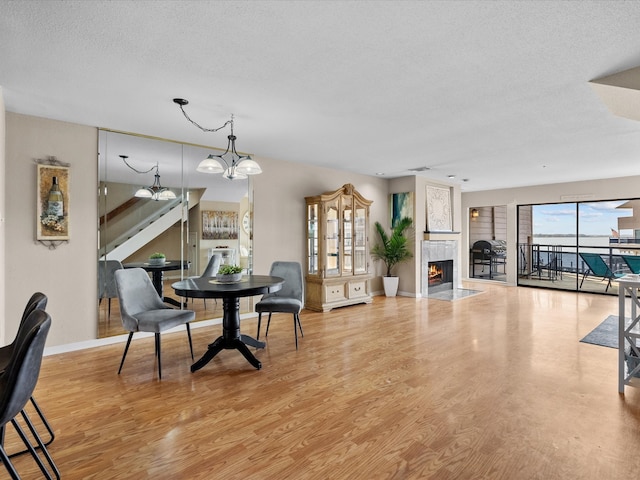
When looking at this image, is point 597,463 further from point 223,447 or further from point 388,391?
point 223,447

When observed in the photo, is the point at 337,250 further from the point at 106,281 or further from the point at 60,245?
the point at 60,245

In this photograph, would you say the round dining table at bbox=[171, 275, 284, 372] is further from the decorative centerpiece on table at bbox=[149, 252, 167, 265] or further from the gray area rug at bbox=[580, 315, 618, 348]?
the gray area rug at bbox=[580, 315, 618, 348]

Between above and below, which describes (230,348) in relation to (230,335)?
below

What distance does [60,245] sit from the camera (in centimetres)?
369

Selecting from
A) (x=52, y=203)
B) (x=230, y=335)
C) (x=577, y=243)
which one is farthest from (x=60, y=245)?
(x=577, y=243)

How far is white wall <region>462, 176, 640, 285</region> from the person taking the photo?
7.06 meters

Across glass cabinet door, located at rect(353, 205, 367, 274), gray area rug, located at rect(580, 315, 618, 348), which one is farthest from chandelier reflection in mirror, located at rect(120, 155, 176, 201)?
Answer: gray area rug, located at rect(580, 315, 618, 348)

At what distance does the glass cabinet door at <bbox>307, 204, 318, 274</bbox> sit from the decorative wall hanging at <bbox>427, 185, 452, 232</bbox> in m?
2.72

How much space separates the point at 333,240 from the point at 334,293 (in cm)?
89

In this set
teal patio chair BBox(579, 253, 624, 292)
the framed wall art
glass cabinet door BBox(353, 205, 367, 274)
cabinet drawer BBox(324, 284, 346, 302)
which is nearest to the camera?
the framed wall art

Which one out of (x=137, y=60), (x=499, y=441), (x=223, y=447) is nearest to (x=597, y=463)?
(x=499, y=441)

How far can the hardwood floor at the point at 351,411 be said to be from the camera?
185cm

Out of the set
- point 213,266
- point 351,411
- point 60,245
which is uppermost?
point 60,245

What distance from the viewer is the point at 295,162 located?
5.80m
